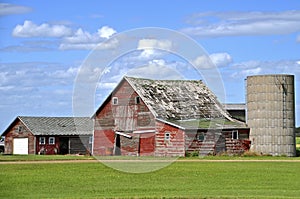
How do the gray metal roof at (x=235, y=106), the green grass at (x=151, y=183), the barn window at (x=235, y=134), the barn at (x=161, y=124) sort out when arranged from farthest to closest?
the gray metal roof at (x=235, y=106) → the barn window at (x=235, y=134) → the barn at (x=161, y=124) → the green grass at (x=151, y=183)

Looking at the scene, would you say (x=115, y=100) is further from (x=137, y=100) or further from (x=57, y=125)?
(x=57, y=125)

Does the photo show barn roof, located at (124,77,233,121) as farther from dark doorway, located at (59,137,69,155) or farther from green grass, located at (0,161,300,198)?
green grass, located at (0,161,300,198)

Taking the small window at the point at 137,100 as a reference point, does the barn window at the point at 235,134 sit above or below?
below

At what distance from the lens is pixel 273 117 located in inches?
2977

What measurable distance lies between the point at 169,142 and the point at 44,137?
23720mm

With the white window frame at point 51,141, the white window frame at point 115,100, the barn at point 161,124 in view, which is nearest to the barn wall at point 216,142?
the barn at point 161,124

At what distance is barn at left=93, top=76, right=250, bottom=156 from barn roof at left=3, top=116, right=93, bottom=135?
433 inches

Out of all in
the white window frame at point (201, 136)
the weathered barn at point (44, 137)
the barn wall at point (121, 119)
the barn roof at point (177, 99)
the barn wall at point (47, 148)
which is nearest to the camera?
the white window frame at point (201, 136)

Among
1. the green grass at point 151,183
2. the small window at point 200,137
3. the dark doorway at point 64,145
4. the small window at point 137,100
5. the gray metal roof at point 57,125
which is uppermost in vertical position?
the small window at point 137,100

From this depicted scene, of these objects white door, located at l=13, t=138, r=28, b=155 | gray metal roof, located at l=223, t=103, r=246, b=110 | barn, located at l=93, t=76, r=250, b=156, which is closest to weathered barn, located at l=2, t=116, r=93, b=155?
white door, located at l=13, t=138, r=28, b=155

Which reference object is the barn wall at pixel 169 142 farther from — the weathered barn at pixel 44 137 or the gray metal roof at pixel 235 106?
the weathered barn at pixel 44 137

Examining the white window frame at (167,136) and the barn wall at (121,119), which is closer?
the white window frame at (167,136)

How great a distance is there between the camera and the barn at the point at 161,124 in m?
70.9

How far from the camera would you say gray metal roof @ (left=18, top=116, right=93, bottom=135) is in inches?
3524
